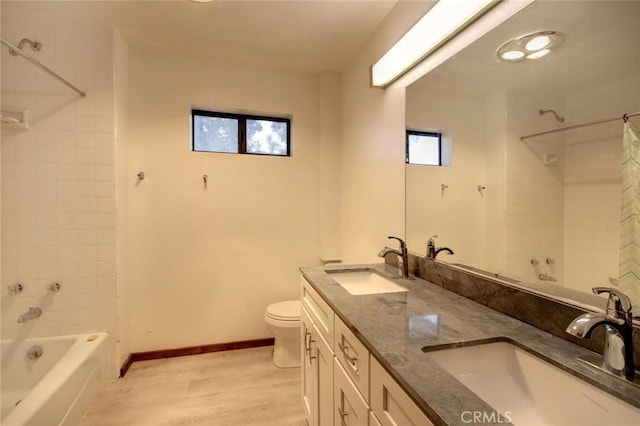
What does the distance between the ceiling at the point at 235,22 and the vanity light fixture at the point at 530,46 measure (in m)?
0.92

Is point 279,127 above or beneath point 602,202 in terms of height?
above

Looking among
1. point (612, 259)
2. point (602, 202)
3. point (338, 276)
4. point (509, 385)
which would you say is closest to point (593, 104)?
point (602, 202)

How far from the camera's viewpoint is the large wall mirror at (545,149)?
2.66 feet

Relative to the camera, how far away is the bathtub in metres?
1.30

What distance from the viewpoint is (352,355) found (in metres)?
0.97

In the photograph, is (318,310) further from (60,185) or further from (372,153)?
(60,185)

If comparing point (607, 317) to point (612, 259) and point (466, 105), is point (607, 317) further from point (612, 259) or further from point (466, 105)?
point (466, 105)

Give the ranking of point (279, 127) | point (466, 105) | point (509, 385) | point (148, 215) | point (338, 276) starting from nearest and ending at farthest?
point (509, 385)
point (466, 105)
point (338, 276)
point (148, 215)
point (279, 127)

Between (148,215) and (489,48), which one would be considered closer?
(489,48)

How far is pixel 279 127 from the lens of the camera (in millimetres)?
2740

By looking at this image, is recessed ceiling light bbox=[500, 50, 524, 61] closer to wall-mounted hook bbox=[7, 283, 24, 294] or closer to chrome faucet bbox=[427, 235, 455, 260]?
chrome faucet bbox=[427, 235, 455, 260]

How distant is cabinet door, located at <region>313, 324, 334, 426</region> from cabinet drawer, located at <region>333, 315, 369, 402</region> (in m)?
0.12

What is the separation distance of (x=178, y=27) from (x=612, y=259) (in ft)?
8.37

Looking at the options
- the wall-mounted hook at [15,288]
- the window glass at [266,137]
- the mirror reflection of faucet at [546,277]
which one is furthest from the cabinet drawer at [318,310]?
the wall-mounted hook at [15,288]
